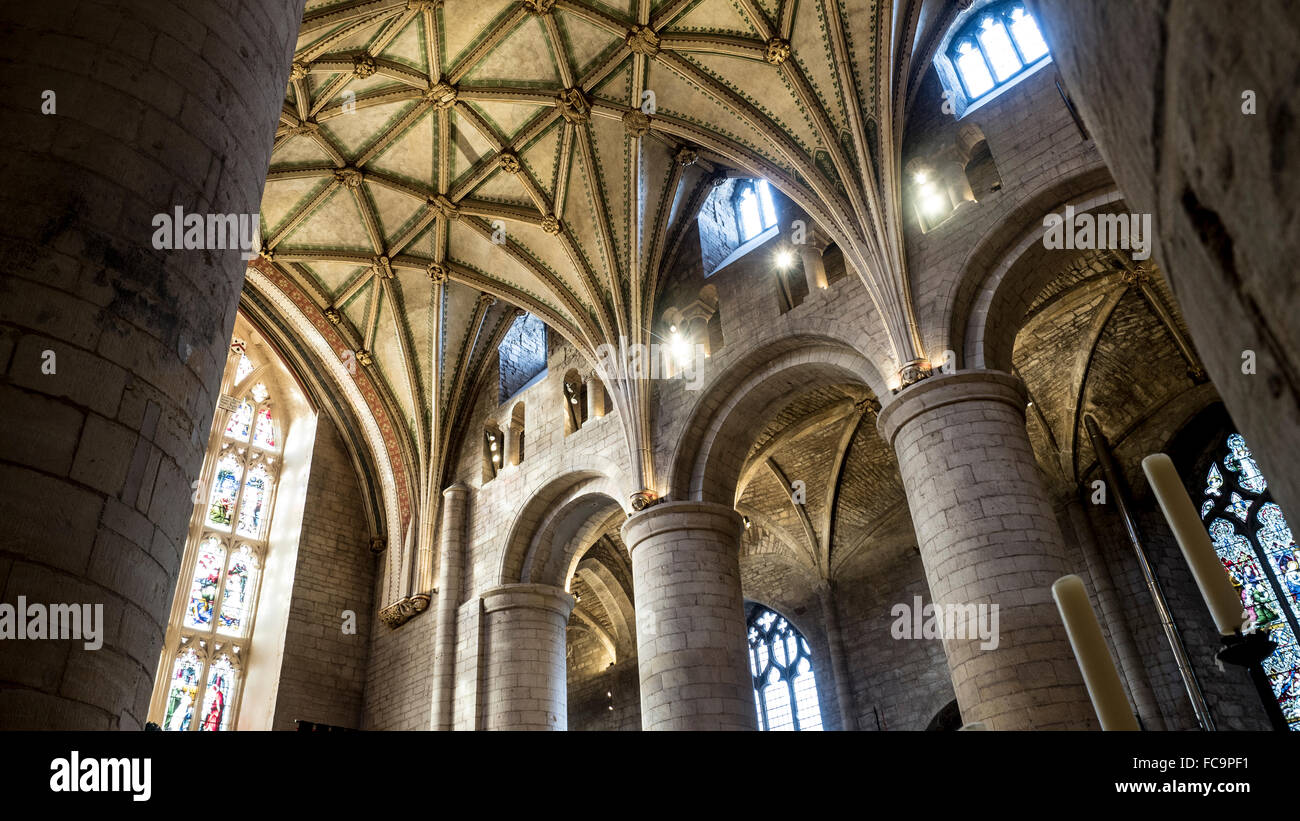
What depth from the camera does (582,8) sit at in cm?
1148

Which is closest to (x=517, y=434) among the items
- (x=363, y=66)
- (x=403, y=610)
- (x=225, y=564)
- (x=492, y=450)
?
(x=492, y=450)

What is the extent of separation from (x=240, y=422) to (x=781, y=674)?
36.0 feet

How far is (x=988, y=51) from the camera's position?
1130cm

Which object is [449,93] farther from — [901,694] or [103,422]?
[901,694]

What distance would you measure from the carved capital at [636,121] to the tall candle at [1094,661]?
1044 cm

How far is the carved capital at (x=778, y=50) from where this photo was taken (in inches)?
433

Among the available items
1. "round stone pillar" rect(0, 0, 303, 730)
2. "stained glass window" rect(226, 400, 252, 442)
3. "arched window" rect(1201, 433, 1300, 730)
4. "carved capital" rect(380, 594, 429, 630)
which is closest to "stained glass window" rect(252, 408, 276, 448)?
"stained glass window" rect(226, 400, 252, 442)

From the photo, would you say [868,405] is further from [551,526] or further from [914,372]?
[914,372]

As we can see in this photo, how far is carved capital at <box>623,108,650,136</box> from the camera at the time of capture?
12180 millimetres

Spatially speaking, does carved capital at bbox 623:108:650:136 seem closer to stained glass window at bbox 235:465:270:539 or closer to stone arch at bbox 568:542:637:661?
stained glass window at bbox 235:465:270:539

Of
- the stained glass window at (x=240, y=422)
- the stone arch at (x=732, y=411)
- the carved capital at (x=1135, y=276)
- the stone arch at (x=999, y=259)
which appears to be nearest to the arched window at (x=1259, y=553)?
the carved capital at (x=1135, y=276)

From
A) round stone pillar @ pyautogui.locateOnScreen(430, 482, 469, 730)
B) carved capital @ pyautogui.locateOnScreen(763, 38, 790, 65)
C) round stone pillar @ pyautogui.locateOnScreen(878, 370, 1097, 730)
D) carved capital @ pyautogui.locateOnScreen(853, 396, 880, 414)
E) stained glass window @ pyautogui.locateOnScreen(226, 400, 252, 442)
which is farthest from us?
stained glass window @ pyautogui.locateOnScreen(226, 400, 252, 442)

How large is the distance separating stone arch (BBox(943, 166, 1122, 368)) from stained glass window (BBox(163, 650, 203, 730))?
36.5 ft

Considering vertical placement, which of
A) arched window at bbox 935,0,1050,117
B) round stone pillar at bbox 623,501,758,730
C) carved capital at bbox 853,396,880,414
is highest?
arched window at bbox 935,0,1050,117
